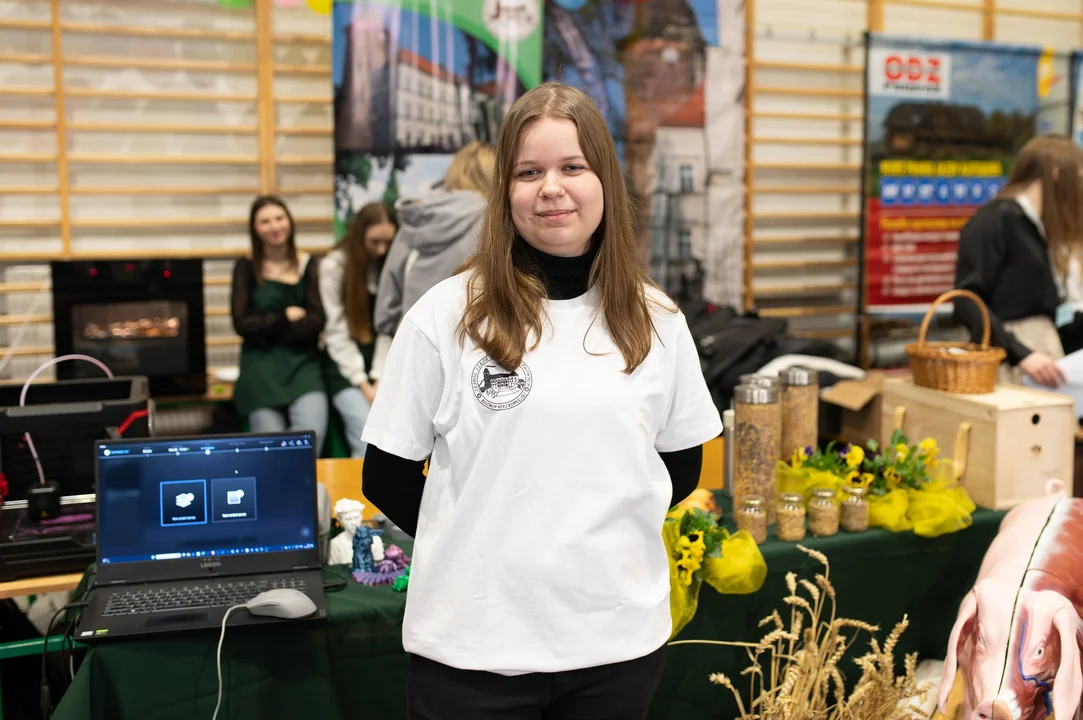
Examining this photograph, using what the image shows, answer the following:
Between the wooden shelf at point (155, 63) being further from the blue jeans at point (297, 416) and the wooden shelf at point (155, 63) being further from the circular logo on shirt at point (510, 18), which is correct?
the blue jeans at point (297, 416)

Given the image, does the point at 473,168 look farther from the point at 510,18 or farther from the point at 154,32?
the point at 154,32

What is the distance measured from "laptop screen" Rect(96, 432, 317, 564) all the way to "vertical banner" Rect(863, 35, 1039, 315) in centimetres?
408

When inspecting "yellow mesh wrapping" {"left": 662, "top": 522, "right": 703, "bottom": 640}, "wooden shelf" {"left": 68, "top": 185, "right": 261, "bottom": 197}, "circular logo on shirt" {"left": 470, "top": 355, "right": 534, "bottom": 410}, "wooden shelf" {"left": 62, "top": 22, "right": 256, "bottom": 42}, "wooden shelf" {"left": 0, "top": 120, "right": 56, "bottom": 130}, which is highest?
"wooden shelf" {"left": 62, "top": 22, "right": 256, "bottom": 42}

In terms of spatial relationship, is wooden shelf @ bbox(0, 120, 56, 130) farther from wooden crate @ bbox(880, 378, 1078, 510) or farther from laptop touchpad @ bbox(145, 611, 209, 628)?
wooden crate @ bbox(880, 378, 1078, 510)

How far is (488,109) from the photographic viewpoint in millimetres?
4594

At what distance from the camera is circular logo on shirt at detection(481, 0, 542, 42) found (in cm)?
456

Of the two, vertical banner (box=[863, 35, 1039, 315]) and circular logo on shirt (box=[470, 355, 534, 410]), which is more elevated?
vertical banner (box=[863, 35, 1039, 315])

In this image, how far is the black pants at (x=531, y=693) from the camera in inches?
51.2

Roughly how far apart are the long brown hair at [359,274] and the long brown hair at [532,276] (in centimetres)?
280

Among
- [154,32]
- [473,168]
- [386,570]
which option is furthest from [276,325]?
[386,570]

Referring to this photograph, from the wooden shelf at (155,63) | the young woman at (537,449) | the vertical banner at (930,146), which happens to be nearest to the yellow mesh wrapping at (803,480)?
the young woman at (537,449)

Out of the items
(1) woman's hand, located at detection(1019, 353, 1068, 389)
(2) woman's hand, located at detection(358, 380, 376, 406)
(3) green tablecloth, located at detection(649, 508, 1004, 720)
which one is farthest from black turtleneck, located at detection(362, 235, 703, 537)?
(2) woman's hand, located at detection(358, 380, 376, 406)

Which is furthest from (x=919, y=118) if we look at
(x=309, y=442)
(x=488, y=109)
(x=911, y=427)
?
(x=309, y=442)

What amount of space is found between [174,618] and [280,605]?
0.20 meters
